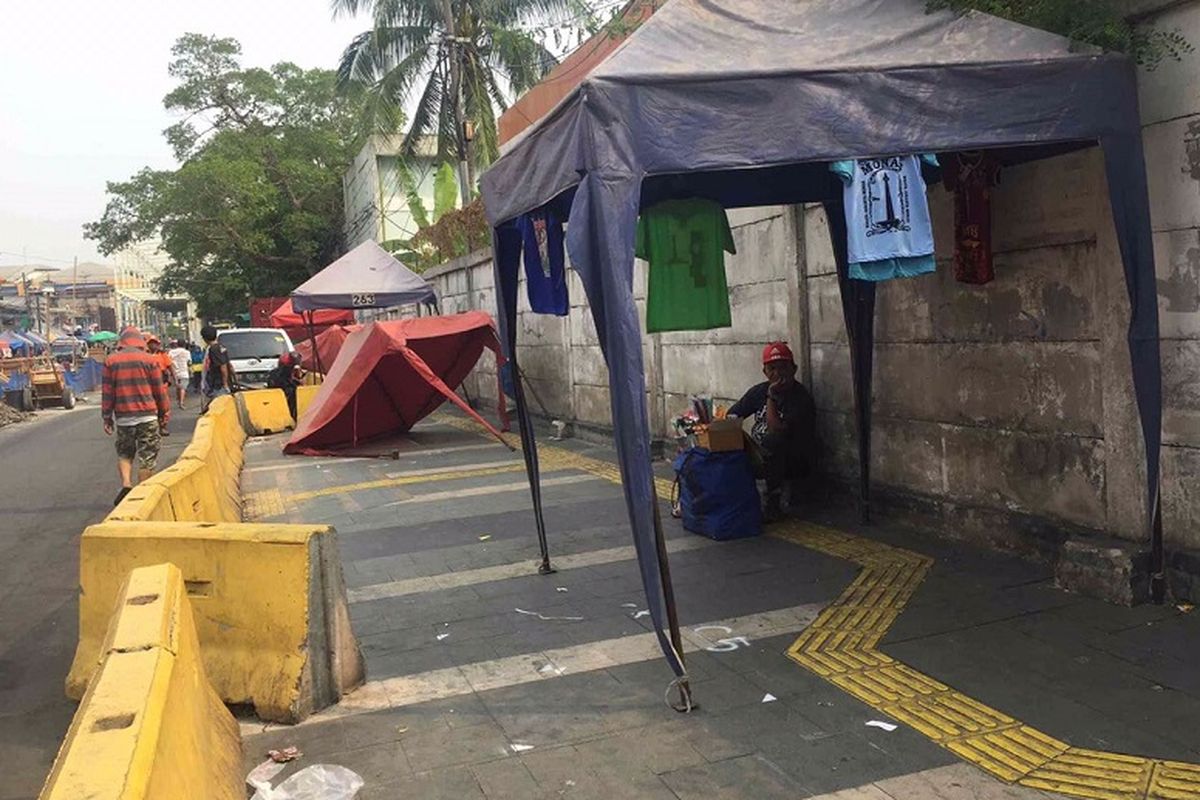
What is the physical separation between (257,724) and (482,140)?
1932 cm

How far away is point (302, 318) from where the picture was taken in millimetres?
23750

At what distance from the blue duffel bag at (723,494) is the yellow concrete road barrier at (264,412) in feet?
37.8

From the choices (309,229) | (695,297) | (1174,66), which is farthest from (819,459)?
(309,229)

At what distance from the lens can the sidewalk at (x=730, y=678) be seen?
3527 mm

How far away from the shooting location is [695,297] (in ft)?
20.5

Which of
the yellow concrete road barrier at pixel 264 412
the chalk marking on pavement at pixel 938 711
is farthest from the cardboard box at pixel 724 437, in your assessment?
the yellow concrete road barrier at pixel 264 412

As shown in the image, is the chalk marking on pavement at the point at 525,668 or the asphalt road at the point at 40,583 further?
the asphalt road at the point at 40,583

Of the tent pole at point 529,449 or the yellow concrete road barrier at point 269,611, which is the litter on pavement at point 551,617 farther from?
the yellow concrete road barrier at point 269,611

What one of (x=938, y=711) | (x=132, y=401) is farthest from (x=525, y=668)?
(x=132, y=401)

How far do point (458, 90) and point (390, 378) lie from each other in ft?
32.9

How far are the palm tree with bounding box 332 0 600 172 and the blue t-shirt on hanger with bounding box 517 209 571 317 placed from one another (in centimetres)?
1546

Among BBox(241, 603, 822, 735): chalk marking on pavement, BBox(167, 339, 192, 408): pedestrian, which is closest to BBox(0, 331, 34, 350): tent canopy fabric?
BBox(167, 339, 192, 408): pedestrian

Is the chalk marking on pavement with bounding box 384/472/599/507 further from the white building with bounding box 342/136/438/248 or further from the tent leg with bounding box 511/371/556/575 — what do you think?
the white building with bounding box 342/136/438/248

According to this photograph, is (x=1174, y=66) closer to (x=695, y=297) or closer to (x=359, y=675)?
(x=695, y=297)
